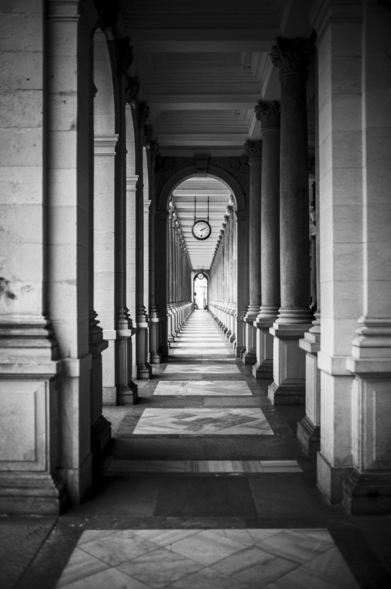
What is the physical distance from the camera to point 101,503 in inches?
199

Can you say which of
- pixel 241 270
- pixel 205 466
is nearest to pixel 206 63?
pixel 241 270

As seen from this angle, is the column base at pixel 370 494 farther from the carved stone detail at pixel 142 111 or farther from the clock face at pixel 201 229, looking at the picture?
the clock face at pixel 201 229

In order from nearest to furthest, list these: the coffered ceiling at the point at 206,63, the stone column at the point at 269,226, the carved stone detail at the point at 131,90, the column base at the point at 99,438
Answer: the column base at the point at 99,438 < the coffered ceiling at the point at 206,63 < the carved stone detail at the point at 131,90 < the stone column at the point at 269,226

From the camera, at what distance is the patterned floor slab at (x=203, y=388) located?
10.8 metres

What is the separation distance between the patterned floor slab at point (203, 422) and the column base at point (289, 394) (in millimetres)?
506

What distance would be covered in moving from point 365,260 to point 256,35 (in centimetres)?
595

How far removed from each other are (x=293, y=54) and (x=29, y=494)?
7918 mm

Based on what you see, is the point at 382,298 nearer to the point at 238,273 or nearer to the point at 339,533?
the point at 339,533

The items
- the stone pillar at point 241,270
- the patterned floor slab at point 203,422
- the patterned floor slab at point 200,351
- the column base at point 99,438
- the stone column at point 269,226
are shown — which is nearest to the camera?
the column base at point 99,438

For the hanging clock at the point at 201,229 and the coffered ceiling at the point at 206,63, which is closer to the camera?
the coffered ceiling at the point at 206,63

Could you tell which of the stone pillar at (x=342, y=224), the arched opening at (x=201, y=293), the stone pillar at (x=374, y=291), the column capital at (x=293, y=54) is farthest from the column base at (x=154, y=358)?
the arched opening at (x=201, y=293)

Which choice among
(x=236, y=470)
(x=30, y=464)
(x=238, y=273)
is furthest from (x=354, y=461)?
(x=238, y=273)

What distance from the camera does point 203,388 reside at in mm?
11367

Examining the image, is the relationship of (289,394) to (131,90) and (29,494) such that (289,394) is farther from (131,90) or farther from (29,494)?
(131,90)
